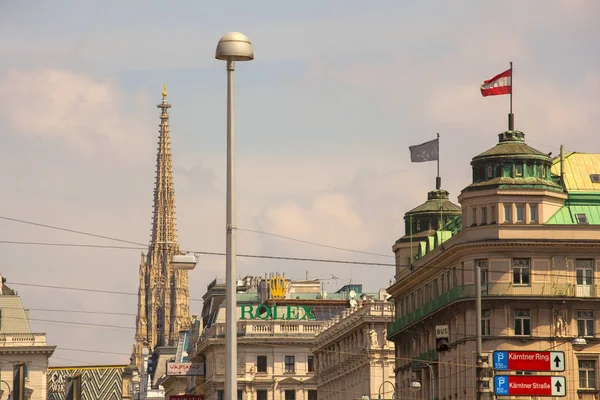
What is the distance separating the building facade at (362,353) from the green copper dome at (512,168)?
108ft

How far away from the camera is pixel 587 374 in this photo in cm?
11544

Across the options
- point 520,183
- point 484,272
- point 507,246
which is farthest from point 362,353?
point 520,183

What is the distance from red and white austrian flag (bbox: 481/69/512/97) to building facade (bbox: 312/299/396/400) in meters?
40.1

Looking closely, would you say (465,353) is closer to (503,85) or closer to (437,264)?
(437,264)

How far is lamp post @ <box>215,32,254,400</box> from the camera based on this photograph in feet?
166

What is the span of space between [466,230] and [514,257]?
3792mm

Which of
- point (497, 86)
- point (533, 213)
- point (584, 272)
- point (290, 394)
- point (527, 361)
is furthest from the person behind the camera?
point (290, 394)

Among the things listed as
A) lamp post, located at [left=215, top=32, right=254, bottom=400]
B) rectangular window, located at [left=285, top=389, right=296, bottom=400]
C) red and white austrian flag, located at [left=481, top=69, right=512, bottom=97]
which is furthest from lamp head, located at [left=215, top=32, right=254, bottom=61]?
rectangular window, located at [left=285, top=389, right=296, bottom=400]

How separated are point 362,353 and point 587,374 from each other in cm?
4433

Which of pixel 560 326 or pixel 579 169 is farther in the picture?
pixel 579 169

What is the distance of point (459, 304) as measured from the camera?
386ft

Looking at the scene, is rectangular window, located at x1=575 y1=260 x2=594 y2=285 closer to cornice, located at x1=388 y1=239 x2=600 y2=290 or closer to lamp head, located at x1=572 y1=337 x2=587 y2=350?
cornice, located at x1=388 y1=239 x2=600 y2=290

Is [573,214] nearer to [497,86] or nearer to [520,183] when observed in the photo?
[520,183]

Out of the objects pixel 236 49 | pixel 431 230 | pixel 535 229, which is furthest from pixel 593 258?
pixel 236 49
